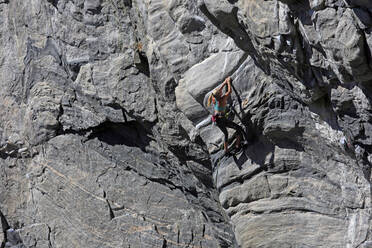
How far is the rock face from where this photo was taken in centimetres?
867

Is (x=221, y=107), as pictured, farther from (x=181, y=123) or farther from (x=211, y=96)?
(x=181, y=123)

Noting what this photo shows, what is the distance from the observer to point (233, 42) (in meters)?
10.6

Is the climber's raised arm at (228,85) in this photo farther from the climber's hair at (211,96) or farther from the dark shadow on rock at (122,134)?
the dark shadow on rock at (122,134)

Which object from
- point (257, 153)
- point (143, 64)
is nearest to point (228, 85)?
point (257, 153)

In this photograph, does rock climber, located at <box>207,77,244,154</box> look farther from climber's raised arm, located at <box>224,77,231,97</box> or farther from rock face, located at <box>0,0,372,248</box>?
rock face, located at <box>0,0,372,248</box>

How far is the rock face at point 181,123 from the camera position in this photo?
8672 mm

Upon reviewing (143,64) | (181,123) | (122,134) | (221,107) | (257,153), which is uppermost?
(221,107)

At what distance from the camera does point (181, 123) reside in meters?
12.1

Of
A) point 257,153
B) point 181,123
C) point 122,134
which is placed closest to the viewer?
point 257,153

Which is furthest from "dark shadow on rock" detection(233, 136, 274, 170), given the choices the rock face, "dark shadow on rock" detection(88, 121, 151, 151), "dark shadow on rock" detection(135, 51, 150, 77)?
"dark shadow on rock" detection(88, 121, 151, 151)

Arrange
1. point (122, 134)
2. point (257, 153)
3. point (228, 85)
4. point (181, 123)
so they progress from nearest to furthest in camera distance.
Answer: point (228, 85), point (257, 153), point (181, 123), point (122, 134)

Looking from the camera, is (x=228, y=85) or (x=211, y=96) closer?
(x=228, y=85)

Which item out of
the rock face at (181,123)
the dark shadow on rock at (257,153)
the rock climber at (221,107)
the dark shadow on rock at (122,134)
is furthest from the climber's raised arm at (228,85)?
the dark shadow on rock at (122,134)

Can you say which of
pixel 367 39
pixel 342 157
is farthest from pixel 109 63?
pixel 367 39
